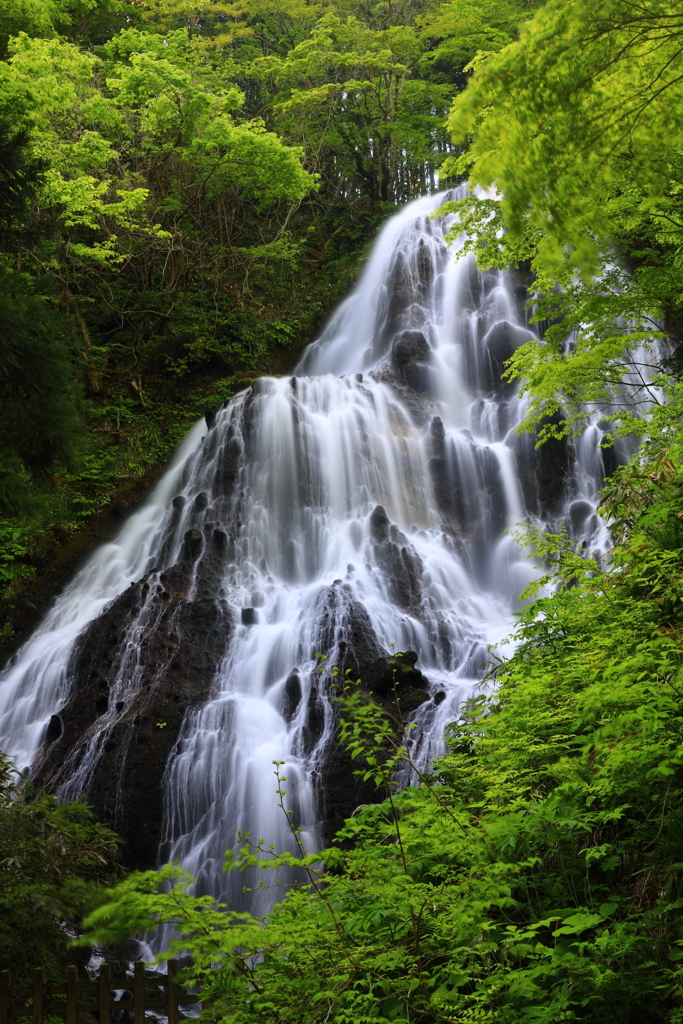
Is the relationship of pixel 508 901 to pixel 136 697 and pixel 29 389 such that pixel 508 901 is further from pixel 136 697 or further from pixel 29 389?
pixel 136 697

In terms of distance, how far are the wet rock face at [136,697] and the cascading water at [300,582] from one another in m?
0.03

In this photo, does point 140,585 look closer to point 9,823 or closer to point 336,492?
point 336,492

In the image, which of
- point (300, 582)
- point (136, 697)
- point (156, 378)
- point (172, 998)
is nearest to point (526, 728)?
point (172, 998)

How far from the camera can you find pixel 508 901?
2930 millimetres

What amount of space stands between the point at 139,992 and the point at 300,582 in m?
7.70

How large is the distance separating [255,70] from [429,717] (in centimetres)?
2125

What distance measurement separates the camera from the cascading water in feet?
28.5

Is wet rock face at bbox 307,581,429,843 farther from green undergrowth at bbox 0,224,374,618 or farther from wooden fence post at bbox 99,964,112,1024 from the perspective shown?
green undergrowth at bbox 0,224,374,618

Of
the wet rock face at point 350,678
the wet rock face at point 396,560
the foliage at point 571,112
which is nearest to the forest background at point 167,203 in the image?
the wet rock face at point 350,678

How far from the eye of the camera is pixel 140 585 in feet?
37.1

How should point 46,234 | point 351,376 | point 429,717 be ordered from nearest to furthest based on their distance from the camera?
point 46,234 → point 429,717 → point 351,376

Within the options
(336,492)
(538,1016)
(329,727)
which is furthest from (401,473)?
(538,1016)

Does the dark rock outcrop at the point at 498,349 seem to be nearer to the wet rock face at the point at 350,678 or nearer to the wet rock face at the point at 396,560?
the wet rock face at the point at 396,560

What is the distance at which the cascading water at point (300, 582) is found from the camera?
8695 millimetres
